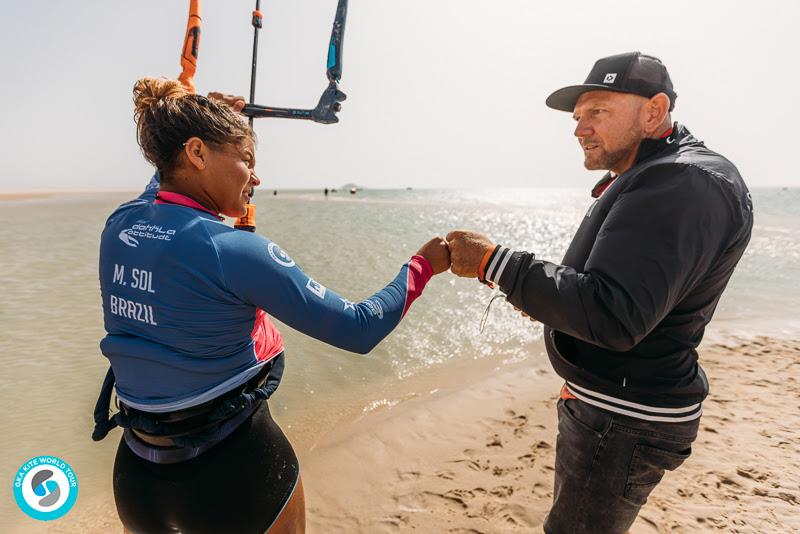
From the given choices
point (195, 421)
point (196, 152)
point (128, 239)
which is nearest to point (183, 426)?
point (195, 421)

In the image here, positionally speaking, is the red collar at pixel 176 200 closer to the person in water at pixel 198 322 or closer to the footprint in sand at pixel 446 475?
the person in water at pixel 198 322

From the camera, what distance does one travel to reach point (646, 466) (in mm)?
2082

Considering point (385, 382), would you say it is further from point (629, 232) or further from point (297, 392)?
point (629, 232)

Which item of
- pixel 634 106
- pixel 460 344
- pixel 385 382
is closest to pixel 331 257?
pixel 460 344

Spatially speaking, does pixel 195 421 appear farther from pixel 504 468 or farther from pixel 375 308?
pixel 504 468

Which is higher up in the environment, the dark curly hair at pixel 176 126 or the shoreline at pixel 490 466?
the dark curly hair at pixel 176 126

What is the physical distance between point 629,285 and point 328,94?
291cm

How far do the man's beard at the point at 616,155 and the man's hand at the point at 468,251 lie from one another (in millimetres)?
915

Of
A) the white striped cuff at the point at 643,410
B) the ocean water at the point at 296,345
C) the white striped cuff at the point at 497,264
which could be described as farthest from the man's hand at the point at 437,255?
the ocean water at the point at 296,345

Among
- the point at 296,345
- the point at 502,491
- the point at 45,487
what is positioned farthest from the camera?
the point at 296,345

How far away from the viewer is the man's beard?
227 centimetres

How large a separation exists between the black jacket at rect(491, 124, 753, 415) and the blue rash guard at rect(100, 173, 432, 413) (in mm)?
833

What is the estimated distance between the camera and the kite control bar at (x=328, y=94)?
3.16 meters

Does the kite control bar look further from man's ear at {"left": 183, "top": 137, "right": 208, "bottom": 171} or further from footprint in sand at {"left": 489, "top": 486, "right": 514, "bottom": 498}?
footprint in sand at {"left": 489, "top": 486, "right": 514, "bottom": 498}
